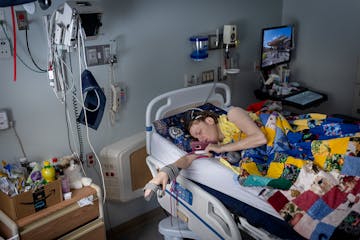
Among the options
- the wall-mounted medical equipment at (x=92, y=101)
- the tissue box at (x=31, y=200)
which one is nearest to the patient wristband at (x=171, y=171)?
the tissue box at (x=31, y=200)

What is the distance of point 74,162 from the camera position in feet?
6.32

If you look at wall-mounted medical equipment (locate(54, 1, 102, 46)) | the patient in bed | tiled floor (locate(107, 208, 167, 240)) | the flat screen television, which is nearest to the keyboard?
the flat screen television

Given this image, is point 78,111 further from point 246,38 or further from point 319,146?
point 246,38

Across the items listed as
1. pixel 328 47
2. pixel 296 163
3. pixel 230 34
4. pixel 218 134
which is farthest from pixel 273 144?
pixel 328 47

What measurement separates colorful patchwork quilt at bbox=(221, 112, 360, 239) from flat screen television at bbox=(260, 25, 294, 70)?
122 cm

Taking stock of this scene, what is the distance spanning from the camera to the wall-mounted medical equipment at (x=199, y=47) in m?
2.55

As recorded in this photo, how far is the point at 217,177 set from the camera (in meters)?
1.64

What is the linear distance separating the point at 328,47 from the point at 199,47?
1313 mm

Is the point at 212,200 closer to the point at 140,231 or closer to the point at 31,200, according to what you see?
the point at 31,200

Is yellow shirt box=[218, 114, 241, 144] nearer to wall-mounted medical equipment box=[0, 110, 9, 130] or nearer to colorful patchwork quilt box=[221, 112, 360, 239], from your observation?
colorful patchwork quilt box=[221, 112, 360, 239]

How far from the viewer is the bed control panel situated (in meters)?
1.71

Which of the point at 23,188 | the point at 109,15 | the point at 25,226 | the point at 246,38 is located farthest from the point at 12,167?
the point at 246,38

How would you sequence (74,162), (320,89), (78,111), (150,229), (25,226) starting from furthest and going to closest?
(320,89) → (150,229) → (78,111) → (74,162) → (25,226)

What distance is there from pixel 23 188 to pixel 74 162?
0.34 meters
